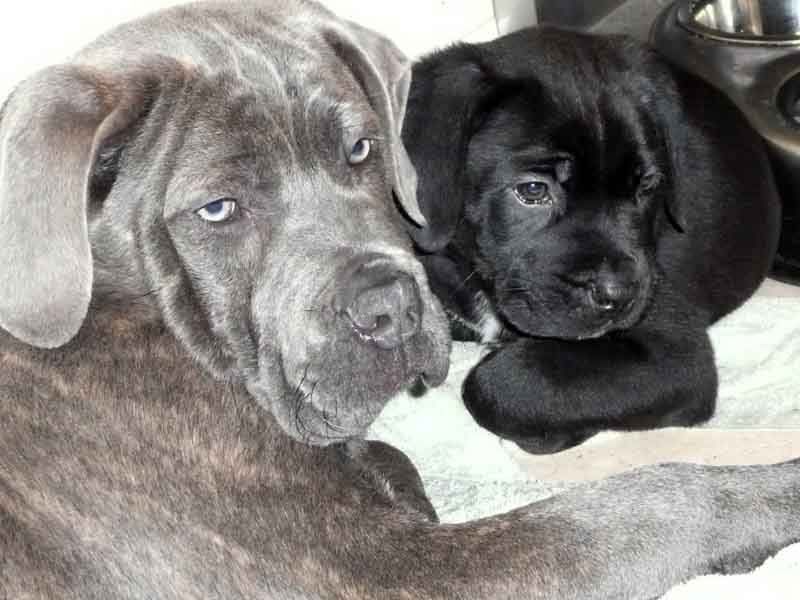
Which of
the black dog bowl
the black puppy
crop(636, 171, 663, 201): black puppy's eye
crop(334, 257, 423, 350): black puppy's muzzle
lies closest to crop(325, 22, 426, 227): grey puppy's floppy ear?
the black puppy

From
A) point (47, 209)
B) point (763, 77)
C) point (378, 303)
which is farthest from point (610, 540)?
point (763, 77)

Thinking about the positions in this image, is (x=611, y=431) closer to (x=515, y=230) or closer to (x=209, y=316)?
(x=515, y=230)

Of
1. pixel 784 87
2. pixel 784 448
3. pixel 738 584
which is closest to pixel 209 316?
pixel 738 584

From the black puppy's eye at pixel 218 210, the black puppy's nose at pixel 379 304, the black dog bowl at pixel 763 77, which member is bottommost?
the black dog bowl at pixel 763 77

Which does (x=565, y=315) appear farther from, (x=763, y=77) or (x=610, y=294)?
(x=763, y=77)

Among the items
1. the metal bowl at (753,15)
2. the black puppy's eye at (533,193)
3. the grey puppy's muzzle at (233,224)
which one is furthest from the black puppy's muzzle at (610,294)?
the metal bowl at (753,15)

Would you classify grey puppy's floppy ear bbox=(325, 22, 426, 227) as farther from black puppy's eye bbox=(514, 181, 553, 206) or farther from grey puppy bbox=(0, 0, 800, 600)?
black puppy's eye bbox=(514, 181, 553, 206)

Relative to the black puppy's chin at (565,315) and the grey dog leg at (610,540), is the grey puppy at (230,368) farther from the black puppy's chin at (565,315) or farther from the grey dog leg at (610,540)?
the black puppy's chin at (565,315)
